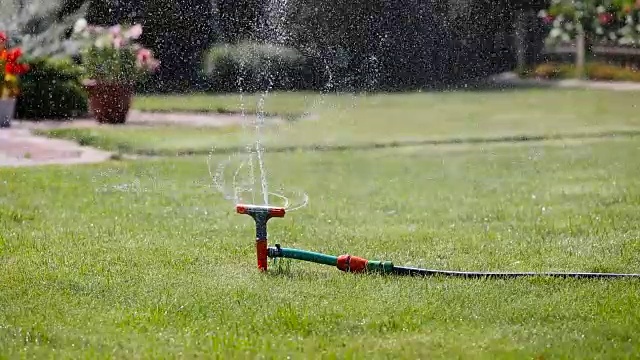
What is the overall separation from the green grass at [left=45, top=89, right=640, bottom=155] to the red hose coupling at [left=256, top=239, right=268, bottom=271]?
4.02m

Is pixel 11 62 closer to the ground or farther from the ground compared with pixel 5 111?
farther from the ground

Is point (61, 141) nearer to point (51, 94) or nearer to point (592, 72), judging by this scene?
point (51, 94)

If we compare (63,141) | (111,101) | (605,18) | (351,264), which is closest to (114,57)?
(111,101)

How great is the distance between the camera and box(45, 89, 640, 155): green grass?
8.96 meters

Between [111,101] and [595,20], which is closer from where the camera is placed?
[111,101]

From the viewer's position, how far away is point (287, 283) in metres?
4.18

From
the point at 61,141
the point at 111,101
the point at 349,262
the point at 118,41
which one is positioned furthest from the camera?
the point at 118,41

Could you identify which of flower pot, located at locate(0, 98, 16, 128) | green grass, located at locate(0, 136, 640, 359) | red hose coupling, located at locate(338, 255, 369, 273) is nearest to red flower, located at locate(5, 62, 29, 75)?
flower pot, located at locate(0, 98, 16, 128)

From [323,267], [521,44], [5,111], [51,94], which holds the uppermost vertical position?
[521,44]

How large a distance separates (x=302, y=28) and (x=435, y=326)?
11.6 metres

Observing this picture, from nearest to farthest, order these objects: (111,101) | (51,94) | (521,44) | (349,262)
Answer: (349,262) → (111,101) → (51,94) → (521,44)

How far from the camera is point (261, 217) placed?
429 cm

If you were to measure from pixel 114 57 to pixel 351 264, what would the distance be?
698 centimetres

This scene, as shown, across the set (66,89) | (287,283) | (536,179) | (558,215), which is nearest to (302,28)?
(66,89)
